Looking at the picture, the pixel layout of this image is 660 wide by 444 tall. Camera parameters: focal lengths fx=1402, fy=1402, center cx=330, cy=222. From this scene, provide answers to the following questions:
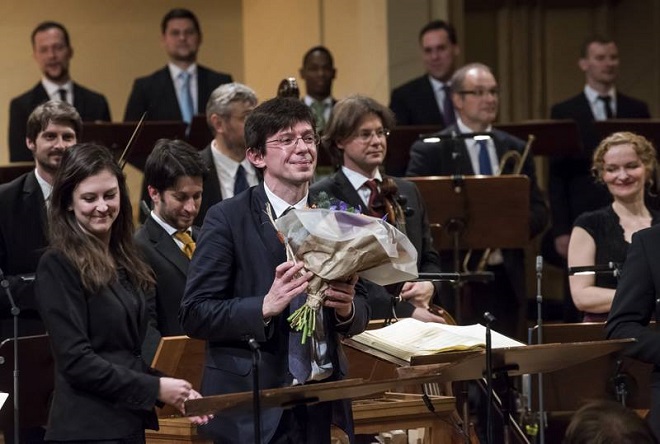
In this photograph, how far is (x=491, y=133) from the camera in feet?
23.4

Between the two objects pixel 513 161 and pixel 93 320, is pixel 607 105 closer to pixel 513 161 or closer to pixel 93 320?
pixel 513 161

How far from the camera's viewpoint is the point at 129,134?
7.00m

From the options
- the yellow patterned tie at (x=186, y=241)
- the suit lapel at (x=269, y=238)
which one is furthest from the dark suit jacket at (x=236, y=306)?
the yellow patterned tie at (x=186, y=241)

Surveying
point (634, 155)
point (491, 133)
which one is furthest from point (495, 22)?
point (634, 155)

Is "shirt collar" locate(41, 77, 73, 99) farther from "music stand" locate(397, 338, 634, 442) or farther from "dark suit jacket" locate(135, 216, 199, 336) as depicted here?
"music stand" locate(397, 338, 634, 442)

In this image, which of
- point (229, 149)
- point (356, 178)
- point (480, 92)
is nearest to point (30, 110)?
point (229, 149)

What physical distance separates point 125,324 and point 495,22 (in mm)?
6465

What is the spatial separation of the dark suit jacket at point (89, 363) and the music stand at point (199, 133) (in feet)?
10.3

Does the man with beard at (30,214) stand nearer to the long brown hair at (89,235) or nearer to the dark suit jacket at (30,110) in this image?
the long brown hair at (89,235)

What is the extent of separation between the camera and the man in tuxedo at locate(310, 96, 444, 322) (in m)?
5.58

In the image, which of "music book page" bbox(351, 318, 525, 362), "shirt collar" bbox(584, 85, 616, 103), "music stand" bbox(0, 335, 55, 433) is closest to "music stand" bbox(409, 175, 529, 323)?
"shirt collar" bbox(584, 85, 616, 103)

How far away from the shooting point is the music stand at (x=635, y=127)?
24.0 ft

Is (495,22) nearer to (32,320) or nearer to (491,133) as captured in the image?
(491,133)

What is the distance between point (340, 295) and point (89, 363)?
75 centimetres
